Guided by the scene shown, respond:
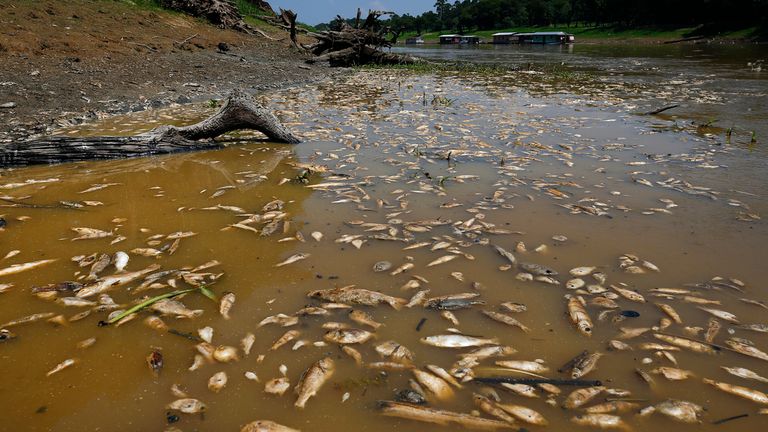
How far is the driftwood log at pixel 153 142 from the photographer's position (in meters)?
6.54

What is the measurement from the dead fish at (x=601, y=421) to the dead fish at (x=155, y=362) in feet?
7.67

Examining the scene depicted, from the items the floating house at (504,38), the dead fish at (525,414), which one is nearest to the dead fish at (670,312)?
the dead fish at (525,414)

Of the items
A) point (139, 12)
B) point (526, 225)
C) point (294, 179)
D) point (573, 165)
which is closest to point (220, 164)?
point (294, 179)

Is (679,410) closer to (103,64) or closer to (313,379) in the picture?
(313,379)

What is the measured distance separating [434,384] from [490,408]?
13.0 inches

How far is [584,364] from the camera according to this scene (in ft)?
8.67

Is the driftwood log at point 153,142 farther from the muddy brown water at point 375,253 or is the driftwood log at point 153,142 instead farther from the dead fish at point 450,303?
the dead fish at point 450,303

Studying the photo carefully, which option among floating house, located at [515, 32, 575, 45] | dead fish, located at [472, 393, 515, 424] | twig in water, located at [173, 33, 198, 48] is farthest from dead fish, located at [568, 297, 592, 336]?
floating house, located at [515, 32, 575, 45]

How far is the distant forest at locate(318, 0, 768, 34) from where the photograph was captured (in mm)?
63969

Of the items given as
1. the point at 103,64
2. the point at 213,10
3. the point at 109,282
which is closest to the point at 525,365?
the point at 109,282

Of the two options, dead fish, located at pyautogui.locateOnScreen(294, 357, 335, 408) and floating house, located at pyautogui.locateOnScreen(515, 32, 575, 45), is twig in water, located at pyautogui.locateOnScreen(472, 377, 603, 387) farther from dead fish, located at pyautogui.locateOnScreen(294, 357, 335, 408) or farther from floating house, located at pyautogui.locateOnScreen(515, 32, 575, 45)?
floating house, located at pyautogui.locateOnScreen(515, 32, 575, 45)

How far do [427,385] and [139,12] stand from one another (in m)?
26.1

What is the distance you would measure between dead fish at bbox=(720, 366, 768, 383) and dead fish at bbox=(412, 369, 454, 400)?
5.46 ft

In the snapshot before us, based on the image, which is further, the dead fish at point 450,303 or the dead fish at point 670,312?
the dead fish at point 450,303
